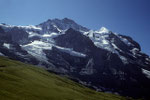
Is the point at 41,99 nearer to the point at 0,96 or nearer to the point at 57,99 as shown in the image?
the point at 57,99

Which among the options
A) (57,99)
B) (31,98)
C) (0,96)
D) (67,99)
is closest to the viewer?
(0,96)

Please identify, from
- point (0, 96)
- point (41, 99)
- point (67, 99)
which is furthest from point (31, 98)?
A: point (67, 99)

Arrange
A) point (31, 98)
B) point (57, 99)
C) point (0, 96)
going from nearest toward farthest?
1. point (0, 96)
2. point (31, 98)
3. point (57, 99)

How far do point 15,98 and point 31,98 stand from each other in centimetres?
778

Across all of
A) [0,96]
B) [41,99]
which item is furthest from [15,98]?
[41,99]

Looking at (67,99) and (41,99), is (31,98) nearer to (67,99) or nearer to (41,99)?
(41,99)

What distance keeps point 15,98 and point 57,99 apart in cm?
2299

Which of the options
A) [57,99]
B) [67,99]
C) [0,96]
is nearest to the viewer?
[0,96]

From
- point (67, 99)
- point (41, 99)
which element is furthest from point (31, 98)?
point (67, 99)

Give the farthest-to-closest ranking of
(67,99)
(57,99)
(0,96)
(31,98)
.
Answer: (67,99)
(57,99)
(31,98)
(0,96)

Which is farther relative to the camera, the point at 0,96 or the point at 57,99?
the point at 57,99

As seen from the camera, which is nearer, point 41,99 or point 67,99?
point 41,99

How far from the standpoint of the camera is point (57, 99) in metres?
79.2

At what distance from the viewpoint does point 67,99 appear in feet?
282
